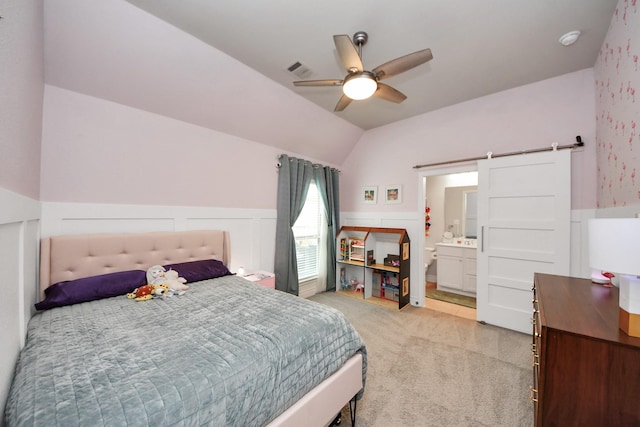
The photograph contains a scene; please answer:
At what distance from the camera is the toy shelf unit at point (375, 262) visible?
3.64 meters

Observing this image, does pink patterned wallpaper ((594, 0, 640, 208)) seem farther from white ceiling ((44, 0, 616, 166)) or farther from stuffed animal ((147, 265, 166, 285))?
stuffed animal ((147, 265, 166, 285))

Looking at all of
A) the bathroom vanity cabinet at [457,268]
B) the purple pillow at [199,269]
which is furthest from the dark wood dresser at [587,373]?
the bathroom vanity cabinet at [457,268]

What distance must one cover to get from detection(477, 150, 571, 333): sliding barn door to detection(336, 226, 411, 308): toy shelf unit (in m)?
0.94

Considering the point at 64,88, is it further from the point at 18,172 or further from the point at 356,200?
the point at 356,200

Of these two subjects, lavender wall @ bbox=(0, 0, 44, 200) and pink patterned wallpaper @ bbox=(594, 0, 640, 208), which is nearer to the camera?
lavender wall @ bbox=(0, 0, 44, 200)

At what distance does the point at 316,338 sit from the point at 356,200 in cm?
325

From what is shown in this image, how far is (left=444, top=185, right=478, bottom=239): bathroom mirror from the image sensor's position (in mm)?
4469

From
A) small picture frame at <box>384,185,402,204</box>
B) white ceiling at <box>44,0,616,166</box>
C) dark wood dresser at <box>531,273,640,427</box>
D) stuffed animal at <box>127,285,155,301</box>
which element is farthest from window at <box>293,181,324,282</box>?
dark wood dresser at <box>531,273,640,427</box>

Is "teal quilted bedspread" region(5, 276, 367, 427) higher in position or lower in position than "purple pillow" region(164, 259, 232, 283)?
lower

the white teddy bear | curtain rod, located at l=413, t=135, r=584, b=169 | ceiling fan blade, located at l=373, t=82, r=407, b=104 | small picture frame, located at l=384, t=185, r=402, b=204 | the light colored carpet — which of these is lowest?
the light colored carpet

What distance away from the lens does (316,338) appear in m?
1.41

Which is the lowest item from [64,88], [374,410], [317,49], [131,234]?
[374,410]

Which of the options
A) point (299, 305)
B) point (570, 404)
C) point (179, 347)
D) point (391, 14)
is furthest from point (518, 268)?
point (179, 347)

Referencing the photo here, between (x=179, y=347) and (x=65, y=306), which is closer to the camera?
(x=179, y=347)
